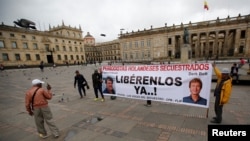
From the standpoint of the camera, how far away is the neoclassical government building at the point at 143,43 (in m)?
39.6

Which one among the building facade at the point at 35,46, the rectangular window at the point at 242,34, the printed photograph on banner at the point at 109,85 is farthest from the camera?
the building facade at the point at 35,46

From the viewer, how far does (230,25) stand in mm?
39250

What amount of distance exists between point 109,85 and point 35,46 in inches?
2108

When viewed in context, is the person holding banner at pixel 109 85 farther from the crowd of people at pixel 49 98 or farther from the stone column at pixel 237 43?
the stone column at pixel 237 43

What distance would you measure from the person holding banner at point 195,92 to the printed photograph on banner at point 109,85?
314 cm

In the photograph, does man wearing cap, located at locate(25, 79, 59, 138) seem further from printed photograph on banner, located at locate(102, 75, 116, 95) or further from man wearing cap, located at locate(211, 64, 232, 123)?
man wearing cap, located at locate(211, 64, 232, 123)

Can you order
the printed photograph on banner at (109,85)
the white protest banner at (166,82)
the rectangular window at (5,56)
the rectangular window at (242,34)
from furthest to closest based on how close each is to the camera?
the rectangular window at (5,56), the rectangular window at (242,34), the printed photograph on banner at (109,85), the white protest banner at (166,82)

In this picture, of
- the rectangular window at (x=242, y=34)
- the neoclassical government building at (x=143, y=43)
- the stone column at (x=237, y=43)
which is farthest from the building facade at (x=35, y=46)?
the rectangular window at (x=242, y=34)

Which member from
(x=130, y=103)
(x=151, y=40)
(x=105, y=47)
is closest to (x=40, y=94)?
(x=130, y=103)

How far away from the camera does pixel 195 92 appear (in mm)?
4297

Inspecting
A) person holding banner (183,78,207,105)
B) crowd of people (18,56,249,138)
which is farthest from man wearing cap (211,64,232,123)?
person holding banner (183,78,207,105)

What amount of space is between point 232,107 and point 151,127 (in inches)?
143

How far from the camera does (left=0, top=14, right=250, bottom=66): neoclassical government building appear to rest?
3956cm

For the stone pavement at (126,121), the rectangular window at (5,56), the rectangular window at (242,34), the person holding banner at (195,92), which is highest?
the rectangular window at (242,34)
